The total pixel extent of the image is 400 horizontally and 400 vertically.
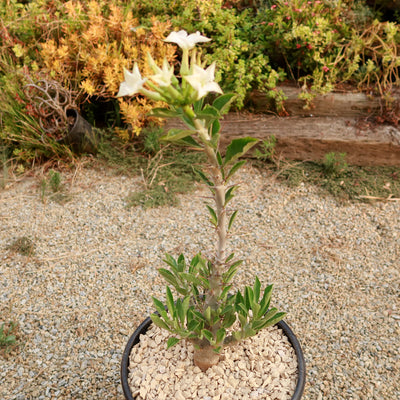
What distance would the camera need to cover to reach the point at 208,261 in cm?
148

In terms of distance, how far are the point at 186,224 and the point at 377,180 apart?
1.51 meters

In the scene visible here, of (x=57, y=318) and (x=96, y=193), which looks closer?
(x=57, y=318)

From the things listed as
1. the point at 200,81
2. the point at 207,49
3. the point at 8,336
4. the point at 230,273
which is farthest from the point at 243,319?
the point at 207,49

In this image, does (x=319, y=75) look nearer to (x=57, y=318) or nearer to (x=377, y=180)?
(x=377, y=180)

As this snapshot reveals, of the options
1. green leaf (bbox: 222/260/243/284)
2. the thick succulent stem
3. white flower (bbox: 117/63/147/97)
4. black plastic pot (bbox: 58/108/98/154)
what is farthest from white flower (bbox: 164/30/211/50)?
black plastic pot (bbox: 58/108/98/154)

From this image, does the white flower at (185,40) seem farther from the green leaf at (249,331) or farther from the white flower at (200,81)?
the green leaf at (249,331)

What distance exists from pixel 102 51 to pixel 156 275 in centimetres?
174

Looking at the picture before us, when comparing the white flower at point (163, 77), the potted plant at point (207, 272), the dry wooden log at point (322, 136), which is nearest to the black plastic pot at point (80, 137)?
the dry wooden log at point (322, 136)


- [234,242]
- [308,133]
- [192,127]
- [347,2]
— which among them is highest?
[192,127]

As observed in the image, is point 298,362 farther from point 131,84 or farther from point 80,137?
point 80,137

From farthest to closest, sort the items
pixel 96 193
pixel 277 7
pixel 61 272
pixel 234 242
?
pixel 277 7, pixel 96 193, pixel 234 242, pixel 61 272

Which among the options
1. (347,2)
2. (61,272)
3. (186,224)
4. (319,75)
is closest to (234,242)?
(186,224)

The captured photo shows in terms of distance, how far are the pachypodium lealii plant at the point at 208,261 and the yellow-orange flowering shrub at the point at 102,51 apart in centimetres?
190

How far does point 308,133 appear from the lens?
3.46 m
